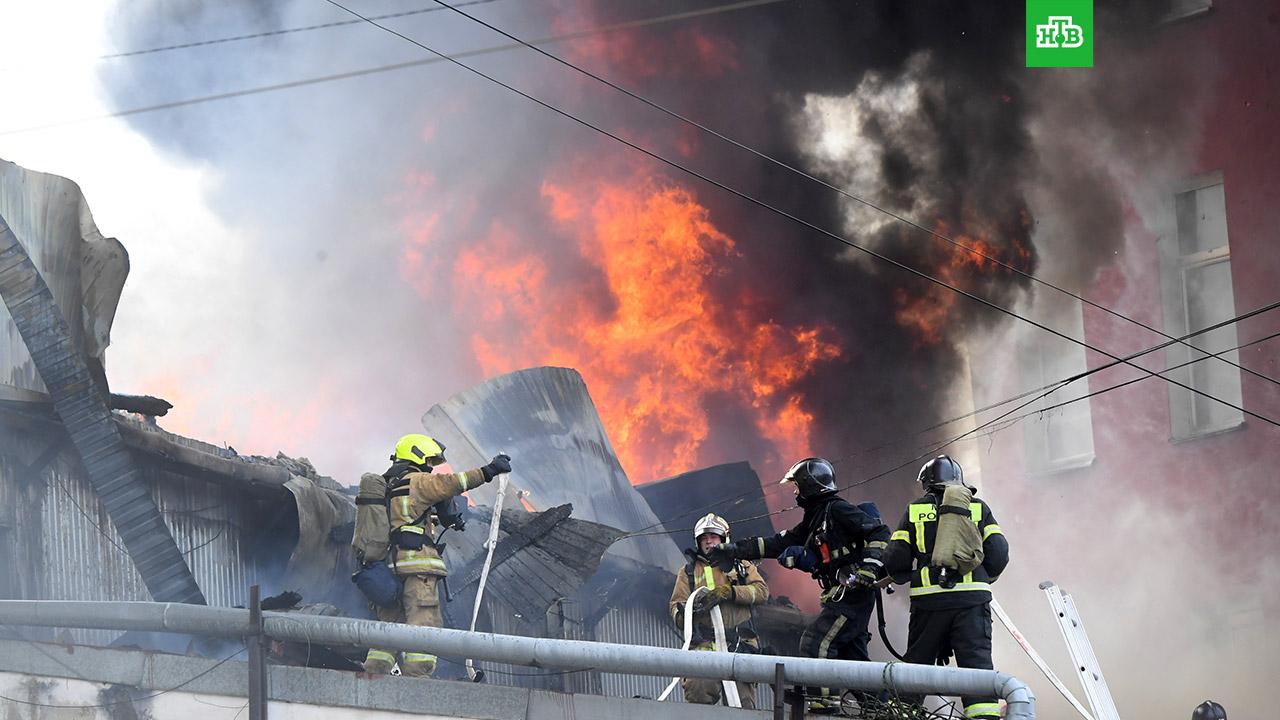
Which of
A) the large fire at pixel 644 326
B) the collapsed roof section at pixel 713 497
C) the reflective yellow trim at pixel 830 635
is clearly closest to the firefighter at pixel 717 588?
the reflective yellow trim at pixel 830 635

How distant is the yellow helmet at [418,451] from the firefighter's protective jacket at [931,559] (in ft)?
10.7

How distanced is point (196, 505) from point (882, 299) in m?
12.6

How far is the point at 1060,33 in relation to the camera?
61.3 ft

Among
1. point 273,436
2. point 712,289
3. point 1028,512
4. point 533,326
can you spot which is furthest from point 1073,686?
point 273,436

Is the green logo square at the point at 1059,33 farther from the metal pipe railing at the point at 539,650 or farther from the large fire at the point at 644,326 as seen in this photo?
the metal pipe railing at the point at 539,650

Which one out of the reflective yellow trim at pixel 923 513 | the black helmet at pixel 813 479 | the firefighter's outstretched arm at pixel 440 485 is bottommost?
the reflective yellow trim at pixel 923 513

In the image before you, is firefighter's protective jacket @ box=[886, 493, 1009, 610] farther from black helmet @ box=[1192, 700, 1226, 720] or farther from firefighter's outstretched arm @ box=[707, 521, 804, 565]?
black helmet @ box=[1192, 700, 1226, 720]

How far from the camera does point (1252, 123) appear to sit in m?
15.3

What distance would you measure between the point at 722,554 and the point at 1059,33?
39.1 ft

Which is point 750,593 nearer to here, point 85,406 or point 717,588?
point 717,588

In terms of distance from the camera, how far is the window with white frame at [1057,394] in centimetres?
1812

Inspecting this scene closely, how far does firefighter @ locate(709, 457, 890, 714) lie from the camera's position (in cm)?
845

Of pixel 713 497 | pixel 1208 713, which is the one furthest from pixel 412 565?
pixel 713 497

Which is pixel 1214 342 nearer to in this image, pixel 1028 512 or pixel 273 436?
pixel 1028 512
